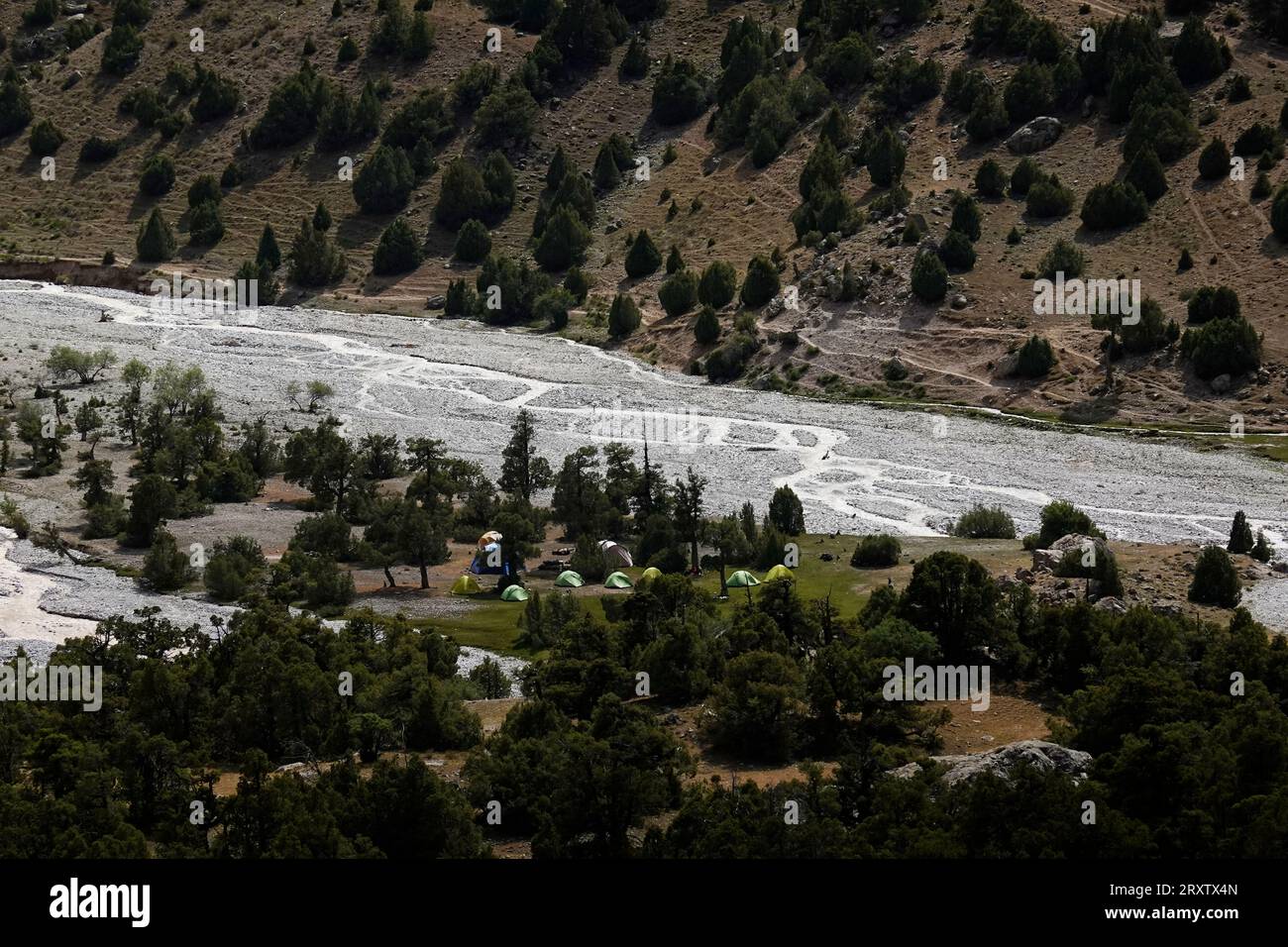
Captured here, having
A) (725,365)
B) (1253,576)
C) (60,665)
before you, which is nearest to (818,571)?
(1253,576)

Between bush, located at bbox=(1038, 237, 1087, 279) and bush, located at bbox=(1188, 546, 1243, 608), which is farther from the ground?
bush, located at bbox=(1038, 237, 1087, 279)

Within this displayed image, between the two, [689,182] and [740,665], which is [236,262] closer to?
[689,182]

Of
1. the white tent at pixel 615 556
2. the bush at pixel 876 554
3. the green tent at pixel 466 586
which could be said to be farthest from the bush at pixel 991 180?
the green tent at pixel 466 586

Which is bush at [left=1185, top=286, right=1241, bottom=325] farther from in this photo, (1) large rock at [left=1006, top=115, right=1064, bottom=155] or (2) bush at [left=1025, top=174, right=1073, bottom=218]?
(1) large rock at [left=1006, top=115, right=1064, bottom=155]

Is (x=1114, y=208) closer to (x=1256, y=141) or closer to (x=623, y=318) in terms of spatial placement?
(x=1256, y=141)

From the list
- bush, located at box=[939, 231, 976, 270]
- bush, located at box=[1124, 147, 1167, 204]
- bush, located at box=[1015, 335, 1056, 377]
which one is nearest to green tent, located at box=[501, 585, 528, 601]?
bush, located at box=[1015, 335, 1056, 377]

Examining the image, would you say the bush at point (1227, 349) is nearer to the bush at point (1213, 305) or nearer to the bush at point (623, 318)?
the bush at point (1213, 305)
